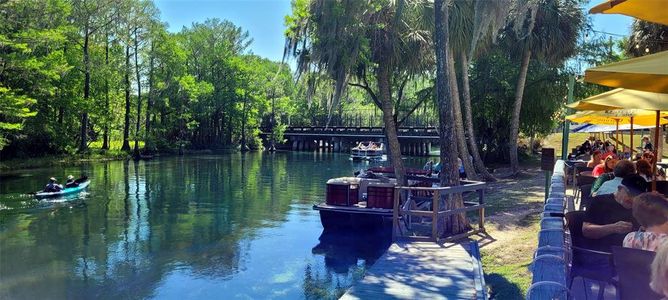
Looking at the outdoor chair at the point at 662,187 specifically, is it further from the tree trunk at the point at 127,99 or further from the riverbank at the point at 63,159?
the tree trunk at the point at 127,99

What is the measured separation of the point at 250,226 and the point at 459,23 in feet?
29.8

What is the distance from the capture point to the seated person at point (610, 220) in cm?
442

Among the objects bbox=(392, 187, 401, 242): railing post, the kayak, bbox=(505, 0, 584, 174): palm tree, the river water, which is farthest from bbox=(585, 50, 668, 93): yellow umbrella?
the kayak

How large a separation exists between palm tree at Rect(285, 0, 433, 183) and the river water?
15.4ft

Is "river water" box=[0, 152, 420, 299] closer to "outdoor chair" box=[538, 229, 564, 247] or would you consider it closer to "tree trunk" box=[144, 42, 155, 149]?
"outdoor chair" box=[538, 229, 564, 247]

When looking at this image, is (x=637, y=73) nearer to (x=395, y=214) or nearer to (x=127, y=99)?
(x=395, y=214)

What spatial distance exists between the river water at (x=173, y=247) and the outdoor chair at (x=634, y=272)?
6.55 meters

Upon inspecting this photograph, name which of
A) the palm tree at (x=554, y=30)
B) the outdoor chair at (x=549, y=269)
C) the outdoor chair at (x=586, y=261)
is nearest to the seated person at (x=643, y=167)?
the outdoor chair at (x=586, y=261)

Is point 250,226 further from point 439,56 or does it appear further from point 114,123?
point 114,123

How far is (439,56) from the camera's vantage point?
10.7 m

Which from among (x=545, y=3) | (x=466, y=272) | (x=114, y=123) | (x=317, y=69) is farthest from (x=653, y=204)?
(x=114, y=123)

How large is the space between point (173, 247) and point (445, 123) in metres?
7.47

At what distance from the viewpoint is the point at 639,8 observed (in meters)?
4.14

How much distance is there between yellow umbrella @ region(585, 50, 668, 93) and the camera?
370 centimetres
